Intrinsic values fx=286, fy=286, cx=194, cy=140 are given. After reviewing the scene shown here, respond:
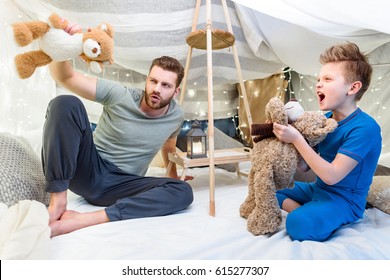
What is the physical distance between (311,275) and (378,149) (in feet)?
1.63

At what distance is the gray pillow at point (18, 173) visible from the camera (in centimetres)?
97

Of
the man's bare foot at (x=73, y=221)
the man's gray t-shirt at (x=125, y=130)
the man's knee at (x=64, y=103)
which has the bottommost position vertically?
the man's bare foot at (x=73, y=221)

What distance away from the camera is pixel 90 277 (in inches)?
26.9

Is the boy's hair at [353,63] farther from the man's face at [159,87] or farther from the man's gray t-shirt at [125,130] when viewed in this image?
the man's gray t-shirt at [125,130]

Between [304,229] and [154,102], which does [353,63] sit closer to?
[304,229]

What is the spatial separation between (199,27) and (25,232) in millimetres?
1411

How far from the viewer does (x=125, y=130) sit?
122 cm

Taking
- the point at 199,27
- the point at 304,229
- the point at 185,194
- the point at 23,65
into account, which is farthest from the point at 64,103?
the point at 199,27

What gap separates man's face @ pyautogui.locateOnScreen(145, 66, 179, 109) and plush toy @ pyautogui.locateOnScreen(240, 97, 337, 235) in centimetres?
46

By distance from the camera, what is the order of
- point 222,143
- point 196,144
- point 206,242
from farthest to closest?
point 222,143 → point 196,144 → point 206,242

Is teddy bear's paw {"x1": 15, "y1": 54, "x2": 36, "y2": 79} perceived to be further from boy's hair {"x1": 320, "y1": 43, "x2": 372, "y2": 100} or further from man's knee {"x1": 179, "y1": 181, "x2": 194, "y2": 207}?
boy's hair {"x1": 320, "y1": 43, "x2": 372, "y2": 100}

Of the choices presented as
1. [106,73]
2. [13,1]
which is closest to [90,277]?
[13,1]

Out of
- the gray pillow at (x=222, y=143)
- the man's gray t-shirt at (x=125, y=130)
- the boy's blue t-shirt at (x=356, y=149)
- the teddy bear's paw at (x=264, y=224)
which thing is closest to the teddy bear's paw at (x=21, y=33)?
the man's gray t-shirt at (x=125, y=130)

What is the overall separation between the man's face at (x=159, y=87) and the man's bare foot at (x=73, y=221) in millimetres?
501
